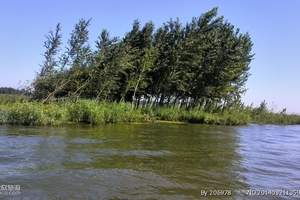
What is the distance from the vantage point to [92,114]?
108 feet

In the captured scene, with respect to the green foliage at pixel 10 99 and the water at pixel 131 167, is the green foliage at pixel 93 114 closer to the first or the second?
the green foliage at pixel 10 99

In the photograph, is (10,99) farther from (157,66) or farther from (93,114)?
(157,66)

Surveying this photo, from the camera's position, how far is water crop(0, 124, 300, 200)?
12508 mm

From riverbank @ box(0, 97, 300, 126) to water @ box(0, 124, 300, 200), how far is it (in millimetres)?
3100

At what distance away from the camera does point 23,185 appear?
1215 centimetres

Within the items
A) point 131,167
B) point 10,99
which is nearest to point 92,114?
point 10,99

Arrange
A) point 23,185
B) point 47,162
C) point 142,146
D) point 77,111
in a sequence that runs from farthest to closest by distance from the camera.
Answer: point 77,111 < point 142,146 < point 47,162 < point 23,185

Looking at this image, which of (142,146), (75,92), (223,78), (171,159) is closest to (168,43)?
(223,78)

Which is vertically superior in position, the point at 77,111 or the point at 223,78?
the point at 223,78

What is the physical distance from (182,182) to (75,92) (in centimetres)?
2751

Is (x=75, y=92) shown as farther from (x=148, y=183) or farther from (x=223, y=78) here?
(x=148, y=183)

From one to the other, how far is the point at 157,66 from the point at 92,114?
17.6 m

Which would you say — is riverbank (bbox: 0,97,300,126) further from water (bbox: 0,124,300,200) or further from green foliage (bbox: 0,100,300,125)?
water (bbox: 0,124,300,200)

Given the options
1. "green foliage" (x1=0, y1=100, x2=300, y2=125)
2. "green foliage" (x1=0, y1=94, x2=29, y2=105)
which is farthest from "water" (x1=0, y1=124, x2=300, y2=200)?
"green foliage" (x1=0, y1=94, x2=29, y2=105)
